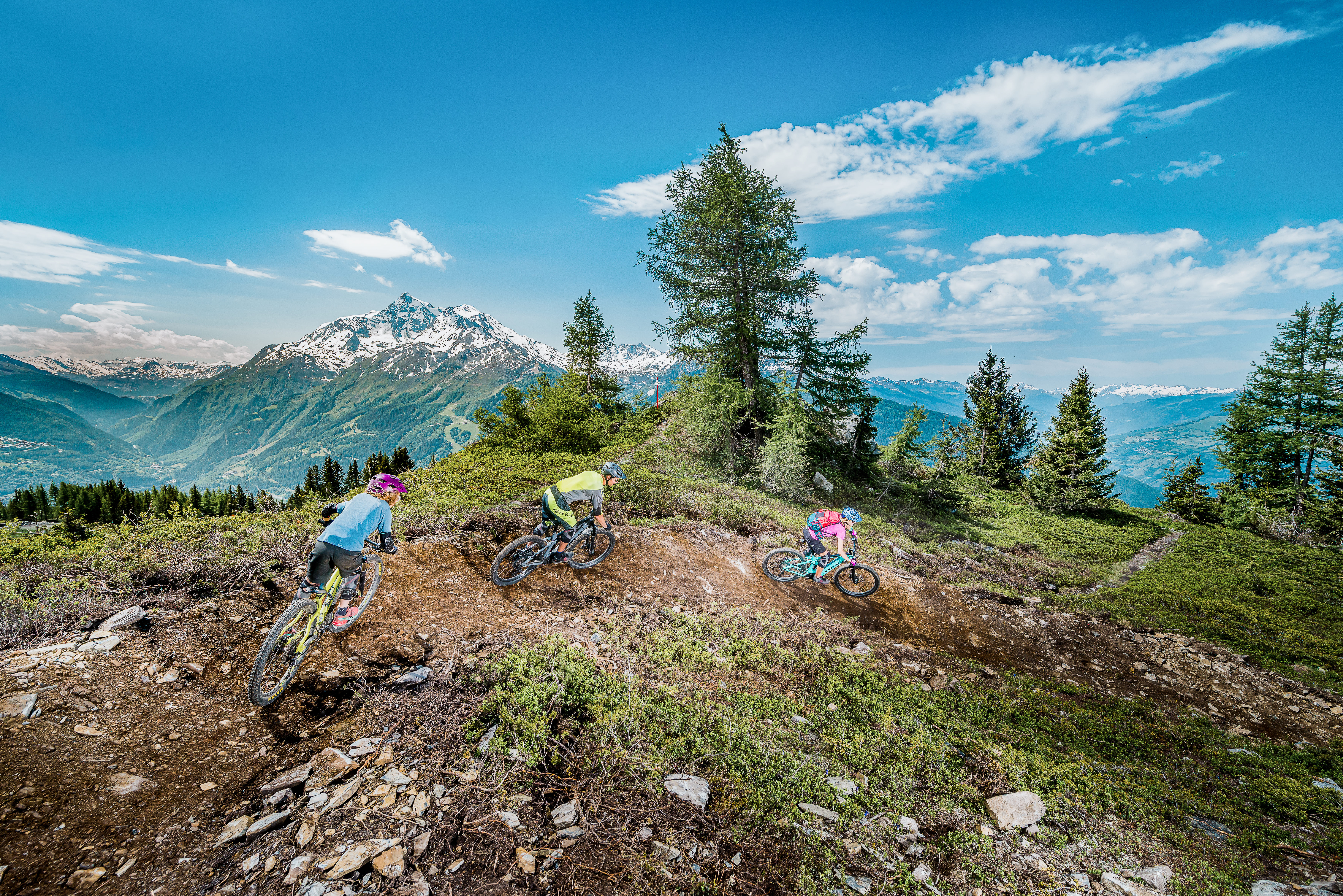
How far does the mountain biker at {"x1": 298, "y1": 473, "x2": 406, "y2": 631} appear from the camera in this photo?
5.57 metres

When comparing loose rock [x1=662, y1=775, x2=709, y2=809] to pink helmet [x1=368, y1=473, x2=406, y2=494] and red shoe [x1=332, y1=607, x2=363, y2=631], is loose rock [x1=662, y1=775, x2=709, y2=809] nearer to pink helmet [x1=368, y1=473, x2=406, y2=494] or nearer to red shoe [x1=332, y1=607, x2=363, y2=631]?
pink helmet [x1=368, y1=473, x2=406, y2=494]

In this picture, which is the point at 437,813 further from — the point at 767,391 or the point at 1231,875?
the point at 767,391

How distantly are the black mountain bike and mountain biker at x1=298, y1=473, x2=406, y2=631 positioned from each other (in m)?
2.25

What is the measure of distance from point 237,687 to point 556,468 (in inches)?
460

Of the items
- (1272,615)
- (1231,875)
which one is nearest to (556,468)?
(1231,875)

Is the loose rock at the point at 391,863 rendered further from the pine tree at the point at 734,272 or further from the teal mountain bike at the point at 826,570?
the pine tree at the point at 734,272

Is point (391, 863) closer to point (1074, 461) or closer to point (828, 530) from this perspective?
point (828, 530)

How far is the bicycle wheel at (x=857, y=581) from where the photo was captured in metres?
10.6

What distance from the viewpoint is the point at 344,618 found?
20.6 feet

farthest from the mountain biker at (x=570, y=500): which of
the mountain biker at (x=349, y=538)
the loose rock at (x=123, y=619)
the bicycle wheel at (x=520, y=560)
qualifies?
the loose rock at (x=123, y=619)

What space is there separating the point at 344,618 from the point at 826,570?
8.88m

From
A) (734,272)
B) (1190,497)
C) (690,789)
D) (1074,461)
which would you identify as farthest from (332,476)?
(1190,497)

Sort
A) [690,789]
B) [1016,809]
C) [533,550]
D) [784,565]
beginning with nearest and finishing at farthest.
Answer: [690,789]
[1016,809]
[533,550]
[784,565]

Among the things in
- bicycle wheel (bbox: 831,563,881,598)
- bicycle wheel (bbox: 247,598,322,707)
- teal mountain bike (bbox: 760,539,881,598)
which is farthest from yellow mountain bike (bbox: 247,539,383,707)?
bicycle wheel (bbox: 831,563,881,598)
